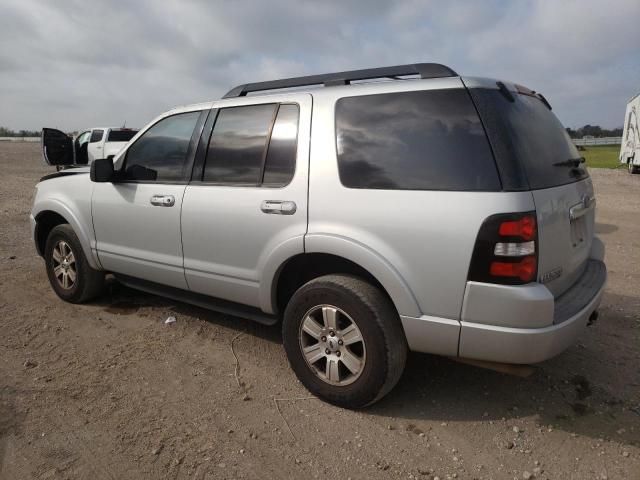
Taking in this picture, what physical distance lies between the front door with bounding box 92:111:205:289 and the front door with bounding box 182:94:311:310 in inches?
6.6

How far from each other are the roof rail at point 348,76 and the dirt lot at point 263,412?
198 cm

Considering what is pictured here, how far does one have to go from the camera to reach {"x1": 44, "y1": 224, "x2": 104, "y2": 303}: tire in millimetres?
4582

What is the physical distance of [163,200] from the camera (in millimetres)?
3754

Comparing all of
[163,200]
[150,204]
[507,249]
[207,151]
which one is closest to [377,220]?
[507,249]

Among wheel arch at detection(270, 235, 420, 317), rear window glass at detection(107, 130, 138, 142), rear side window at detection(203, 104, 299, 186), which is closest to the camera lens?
wheel arch at detection(270, 235, 420, 317)

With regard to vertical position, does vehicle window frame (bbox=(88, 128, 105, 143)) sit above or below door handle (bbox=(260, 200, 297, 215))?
above

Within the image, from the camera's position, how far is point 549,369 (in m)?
3.46

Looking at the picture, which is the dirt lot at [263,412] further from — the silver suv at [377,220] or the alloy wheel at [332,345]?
the silver suv at [377,220]

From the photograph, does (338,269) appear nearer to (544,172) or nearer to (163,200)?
(544,172)

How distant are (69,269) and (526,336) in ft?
13.6

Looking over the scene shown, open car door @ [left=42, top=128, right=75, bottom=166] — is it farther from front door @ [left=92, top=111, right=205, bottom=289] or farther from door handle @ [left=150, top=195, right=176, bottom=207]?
door handle @ [left=150, top=195, right=176, bottom=207]

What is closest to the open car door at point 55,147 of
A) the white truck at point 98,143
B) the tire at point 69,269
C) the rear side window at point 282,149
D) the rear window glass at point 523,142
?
the white truck at point 98,143

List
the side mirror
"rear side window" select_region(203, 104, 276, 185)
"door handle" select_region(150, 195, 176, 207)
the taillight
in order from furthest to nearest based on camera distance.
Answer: the side mirror
"door handle" select_region(150, 195, 176, 207)
"rear side window" select_region(203, 104, 276, 185)
the taillight

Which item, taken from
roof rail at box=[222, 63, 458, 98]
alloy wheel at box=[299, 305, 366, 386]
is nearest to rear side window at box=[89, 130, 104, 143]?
roof rail at box=[222, 63, 458, 98]
